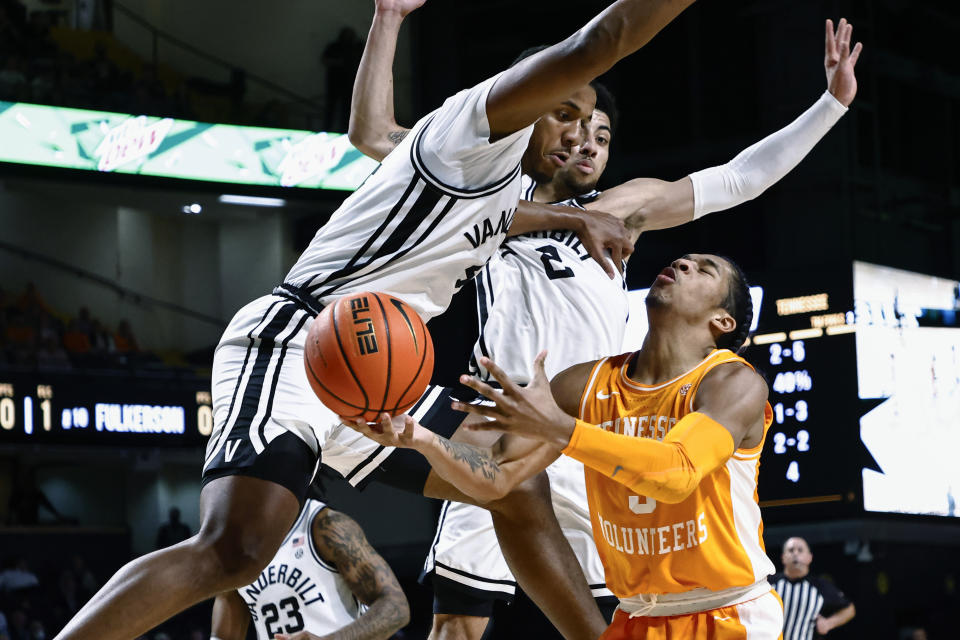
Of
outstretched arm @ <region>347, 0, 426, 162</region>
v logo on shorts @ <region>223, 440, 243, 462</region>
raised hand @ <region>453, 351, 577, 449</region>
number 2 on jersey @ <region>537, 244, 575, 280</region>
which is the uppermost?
outstretched arm @ <region>347, 0, 426, 162</region>

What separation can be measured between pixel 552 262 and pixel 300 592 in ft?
6.62

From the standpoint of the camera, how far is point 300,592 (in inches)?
223

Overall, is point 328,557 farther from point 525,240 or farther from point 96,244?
point 96,244

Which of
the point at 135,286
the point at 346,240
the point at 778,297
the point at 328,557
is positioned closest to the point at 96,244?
the point at 135,286

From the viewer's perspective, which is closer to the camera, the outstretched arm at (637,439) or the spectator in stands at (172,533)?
the outstretched arm at (637,439)

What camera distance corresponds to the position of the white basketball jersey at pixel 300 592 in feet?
18.5

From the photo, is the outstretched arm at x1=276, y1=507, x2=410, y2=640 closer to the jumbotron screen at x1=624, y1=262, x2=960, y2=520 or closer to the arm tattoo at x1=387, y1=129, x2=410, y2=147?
the arm tattoo at x1=387, y1=129, x2=410, y2=147

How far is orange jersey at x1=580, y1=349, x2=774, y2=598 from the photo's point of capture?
3426 millimetres

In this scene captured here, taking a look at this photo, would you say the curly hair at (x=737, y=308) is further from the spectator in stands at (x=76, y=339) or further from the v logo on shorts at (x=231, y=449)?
the spectator in stands at (x=76, y=339)

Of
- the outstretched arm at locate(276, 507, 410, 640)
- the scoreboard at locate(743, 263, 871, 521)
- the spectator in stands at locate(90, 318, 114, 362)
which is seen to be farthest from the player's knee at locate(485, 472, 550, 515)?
the spectator in stands at locate(90, 318, 114, 362)

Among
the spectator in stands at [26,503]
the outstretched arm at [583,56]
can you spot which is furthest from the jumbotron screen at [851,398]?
the spectator in stands at [26,503]

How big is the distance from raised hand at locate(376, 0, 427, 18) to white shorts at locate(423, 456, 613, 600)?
64.3 inches

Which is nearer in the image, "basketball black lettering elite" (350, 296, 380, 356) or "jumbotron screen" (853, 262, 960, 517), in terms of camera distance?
"basketball black lettering elite" (350, 296, 380, 356)

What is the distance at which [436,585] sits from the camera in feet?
15.4
